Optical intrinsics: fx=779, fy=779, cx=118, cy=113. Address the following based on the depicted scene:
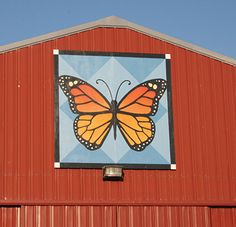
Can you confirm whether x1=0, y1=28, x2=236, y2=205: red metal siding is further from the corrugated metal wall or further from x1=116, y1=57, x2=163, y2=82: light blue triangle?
x1=116, y1=57, x2=163, y2=82: light blue triangle

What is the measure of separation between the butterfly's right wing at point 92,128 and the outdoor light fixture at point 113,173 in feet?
2.77

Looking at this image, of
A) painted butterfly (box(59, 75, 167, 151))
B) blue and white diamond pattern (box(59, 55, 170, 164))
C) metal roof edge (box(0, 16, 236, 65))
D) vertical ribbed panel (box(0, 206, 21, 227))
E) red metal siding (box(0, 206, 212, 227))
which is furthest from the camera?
metal roof edge (box(0, 16, 236, 65))

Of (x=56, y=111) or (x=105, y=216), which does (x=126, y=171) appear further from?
(x=56, y=111)

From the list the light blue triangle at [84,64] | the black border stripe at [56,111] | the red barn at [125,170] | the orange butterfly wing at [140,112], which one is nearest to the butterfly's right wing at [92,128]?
the orange butterfly wing at [140,112]

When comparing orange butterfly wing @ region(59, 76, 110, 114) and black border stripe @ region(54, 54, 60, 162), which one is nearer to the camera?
black border stripe @ region(54, 54, 60, 162)

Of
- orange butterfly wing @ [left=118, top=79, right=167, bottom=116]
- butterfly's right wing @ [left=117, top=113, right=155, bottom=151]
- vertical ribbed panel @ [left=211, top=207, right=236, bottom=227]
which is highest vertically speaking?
orange butterfly wing @ [left=118, top=79, right=167, bottom=116]

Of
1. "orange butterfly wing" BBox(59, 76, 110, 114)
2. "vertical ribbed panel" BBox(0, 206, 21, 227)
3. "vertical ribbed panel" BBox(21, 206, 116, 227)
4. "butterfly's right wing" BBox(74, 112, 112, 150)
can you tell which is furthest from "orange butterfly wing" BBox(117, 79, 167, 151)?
"vertical ribbed panel" BBox(0, 206, 21, 227)

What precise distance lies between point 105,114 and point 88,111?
21.2 inches

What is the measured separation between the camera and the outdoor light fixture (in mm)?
23547

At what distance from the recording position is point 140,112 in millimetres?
24641

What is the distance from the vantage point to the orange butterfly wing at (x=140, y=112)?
24312 millimetres

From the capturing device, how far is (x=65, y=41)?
981 inches

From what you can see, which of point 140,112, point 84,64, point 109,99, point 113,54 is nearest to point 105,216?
point 140,112

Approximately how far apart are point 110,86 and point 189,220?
15.9 ft
